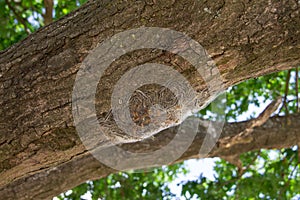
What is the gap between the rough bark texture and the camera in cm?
185

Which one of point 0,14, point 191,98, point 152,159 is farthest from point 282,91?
point 191,98

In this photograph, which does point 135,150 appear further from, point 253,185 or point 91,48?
point 91,48

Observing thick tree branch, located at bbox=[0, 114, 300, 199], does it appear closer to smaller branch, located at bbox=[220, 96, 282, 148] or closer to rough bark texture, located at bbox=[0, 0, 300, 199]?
smaller branch, located at bbox=[220, 96, 282, 148]

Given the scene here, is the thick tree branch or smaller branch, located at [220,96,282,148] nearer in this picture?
the thick tree branch

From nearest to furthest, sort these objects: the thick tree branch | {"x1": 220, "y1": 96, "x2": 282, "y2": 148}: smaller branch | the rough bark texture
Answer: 1. the rough bark texture
2. the thick tree branch
3. {"x1": 220, "y1": 96, "x2": 282, "y2": 148}: smaller branch

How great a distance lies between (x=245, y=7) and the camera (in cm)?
184

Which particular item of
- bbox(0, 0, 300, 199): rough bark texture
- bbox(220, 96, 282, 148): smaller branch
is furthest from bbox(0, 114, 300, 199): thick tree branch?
bbox(0, 0, 300, 199): rough bark texture

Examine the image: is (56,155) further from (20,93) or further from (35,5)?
(35,5)

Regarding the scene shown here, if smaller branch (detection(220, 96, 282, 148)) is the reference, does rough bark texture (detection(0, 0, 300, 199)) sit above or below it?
below

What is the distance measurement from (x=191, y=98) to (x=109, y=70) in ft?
1.09

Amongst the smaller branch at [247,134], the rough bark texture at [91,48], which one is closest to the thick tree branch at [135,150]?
the smaller branch at [247,134]

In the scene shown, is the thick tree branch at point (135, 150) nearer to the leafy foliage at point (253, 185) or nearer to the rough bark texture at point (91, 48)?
the leafy foliage at point (253, 185)

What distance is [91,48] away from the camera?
6.50 feet

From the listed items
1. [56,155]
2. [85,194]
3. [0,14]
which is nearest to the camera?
[56,155]
